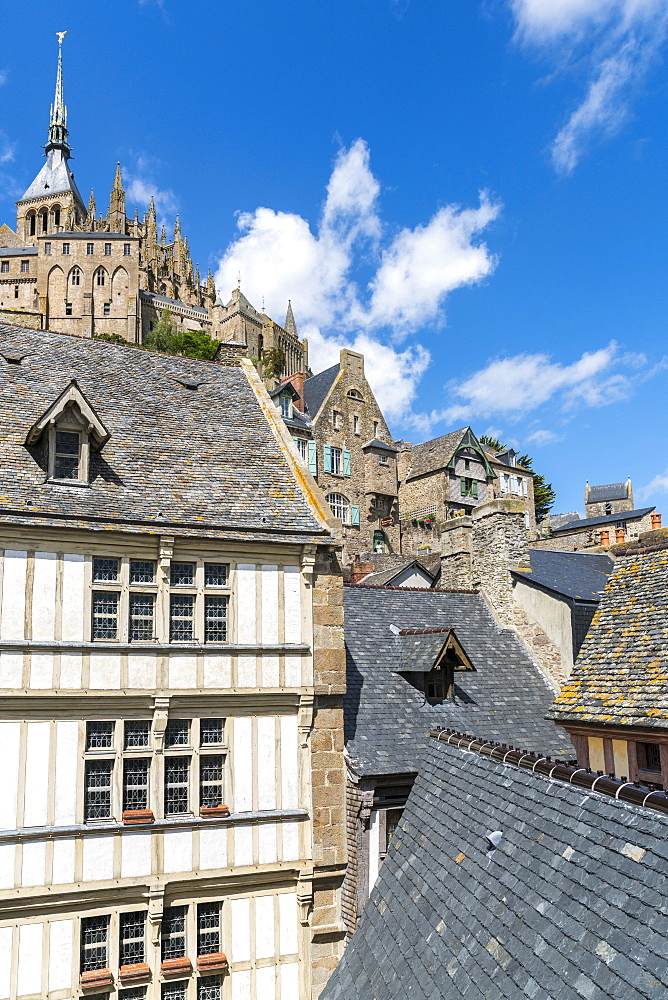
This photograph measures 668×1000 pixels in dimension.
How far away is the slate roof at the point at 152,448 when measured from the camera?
13.3 metres

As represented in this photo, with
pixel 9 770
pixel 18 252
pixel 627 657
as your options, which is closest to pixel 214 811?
pixel 9 770

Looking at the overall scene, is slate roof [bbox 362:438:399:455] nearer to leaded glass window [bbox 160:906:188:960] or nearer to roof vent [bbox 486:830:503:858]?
leaded glass window [bbox 160:906:188:960]

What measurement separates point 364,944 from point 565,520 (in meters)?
74.5

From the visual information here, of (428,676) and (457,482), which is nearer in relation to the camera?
(428,676)

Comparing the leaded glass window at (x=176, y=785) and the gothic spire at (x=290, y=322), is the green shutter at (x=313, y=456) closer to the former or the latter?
the leaded glass window at (x=176, y=785)

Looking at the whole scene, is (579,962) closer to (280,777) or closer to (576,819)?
(576,819)

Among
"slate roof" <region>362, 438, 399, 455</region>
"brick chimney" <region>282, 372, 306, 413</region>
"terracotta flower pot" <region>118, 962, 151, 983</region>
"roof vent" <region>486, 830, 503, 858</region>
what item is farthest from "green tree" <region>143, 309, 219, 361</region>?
"roof vent" <region>486, 830, 503, 858</region>

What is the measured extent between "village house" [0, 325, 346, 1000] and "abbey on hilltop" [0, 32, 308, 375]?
72.1 metres

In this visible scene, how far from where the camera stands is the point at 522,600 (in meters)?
20.0

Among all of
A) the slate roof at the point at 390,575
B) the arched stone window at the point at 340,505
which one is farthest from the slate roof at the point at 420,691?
the arched stone window at the point at 340,505

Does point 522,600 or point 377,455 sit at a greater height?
point 377,455

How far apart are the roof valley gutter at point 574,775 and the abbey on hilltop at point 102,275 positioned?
3032 inches

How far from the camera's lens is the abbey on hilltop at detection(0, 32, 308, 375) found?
94.1 m

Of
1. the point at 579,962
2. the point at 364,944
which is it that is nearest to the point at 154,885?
the point at 364,944
